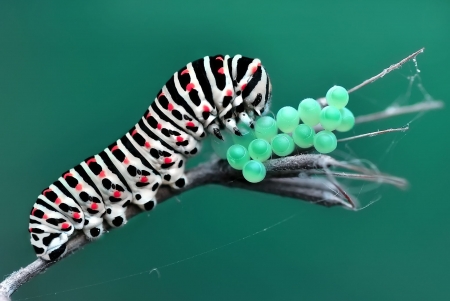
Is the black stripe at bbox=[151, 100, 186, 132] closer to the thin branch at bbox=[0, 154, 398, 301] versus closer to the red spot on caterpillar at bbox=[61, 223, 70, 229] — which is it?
the thin branch at bbox=[0, 154, 398, 301]

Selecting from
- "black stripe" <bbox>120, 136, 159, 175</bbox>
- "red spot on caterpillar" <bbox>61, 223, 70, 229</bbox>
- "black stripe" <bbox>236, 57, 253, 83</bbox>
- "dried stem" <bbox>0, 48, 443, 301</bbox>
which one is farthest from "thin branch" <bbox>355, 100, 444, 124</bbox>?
"red spot on caterpillar" <bbox>61, 223, 70, 229</bbox>

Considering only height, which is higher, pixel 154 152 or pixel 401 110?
pixel 154 152

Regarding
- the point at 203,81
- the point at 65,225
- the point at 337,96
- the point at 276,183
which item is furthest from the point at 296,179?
the point at 65,225

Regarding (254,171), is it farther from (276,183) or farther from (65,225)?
(65,225)

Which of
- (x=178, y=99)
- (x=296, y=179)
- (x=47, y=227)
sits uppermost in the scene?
(x=178, y=99)

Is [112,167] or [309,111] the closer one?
[309,111]
